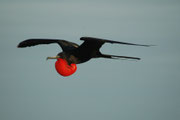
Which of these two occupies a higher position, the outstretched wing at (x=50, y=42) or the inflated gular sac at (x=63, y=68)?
the outstretched wing at (x=50, y=42)

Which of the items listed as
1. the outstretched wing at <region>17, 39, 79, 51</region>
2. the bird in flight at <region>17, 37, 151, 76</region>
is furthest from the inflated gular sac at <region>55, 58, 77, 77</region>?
the outstretched wing at <region>17, 39, 79, 51</region>

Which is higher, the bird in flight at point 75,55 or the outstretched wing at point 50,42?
the outstretched wing at point 50,42

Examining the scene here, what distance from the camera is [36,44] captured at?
133 feet

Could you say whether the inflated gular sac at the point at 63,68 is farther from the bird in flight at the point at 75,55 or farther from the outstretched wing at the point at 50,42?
the outstretched wing at the point at 50,42

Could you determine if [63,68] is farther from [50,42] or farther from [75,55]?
[50,42]

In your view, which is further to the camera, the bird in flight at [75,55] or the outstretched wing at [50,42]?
the outstretched wing at [50,42]

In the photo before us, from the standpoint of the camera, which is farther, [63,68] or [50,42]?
[50,42]

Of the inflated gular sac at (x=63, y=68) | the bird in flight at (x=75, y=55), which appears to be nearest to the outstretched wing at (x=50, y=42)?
the bird in flight at (x=75, y=55)

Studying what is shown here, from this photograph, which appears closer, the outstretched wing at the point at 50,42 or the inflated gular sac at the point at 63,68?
the inflated gular sac at the point at 63,68

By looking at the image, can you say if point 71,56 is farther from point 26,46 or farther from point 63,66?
point 26,46

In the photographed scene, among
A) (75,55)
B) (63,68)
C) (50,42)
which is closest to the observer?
(63,68)

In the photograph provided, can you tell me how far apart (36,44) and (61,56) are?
5.25 metres

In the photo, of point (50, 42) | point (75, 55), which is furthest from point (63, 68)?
point (50, 42)

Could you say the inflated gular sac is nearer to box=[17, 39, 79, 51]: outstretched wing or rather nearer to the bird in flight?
the bird in flight
